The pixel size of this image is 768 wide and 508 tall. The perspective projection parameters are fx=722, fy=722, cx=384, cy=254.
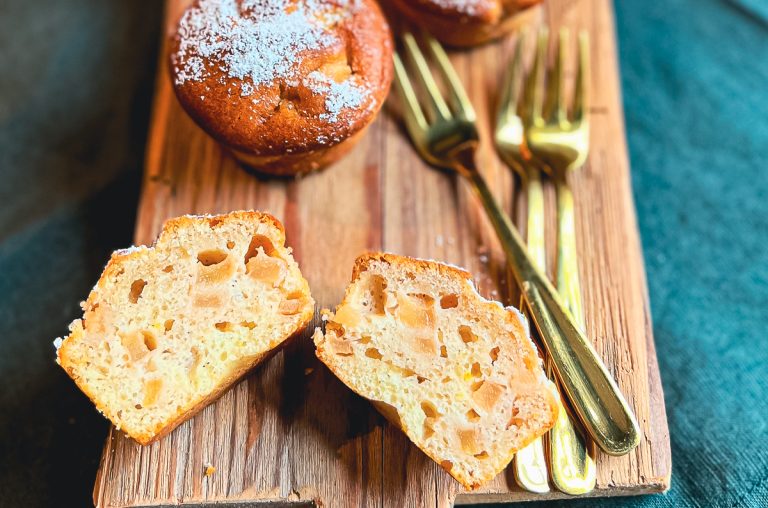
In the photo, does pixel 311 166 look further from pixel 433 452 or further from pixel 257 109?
pixel 433 452

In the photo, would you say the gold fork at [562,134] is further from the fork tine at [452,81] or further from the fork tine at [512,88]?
the fork tine at [452,81]

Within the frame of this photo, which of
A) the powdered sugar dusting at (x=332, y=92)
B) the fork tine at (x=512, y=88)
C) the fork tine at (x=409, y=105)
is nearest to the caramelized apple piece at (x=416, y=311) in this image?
the powdered sugar dusting at (x=332, y=92)

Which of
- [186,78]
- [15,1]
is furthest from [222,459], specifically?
[15,1]

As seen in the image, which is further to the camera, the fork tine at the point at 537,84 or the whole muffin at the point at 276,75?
the fork tine at the point at 537,84

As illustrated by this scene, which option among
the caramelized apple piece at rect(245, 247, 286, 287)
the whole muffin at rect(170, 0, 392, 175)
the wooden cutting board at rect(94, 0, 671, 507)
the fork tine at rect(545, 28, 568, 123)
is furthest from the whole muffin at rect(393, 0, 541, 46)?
the caramelized apple piece at rect(245, 247, 286, 287)

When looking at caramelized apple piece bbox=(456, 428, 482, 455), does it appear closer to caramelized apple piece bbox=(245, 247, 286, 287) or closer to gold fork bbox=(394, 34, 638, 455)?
gold fork bbox=(394, 34, 638, 455)

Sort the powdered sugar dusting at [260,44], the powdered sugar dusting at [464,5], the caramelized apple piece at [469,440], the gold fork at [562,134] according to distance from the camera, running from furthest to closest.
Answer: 1. the powdered sugar dusting at [464,5]
2. the gold fork at [562,134]
3. the powdered sugar dusting at [260,44]
4. the caramelized apple piece at [469,440]
